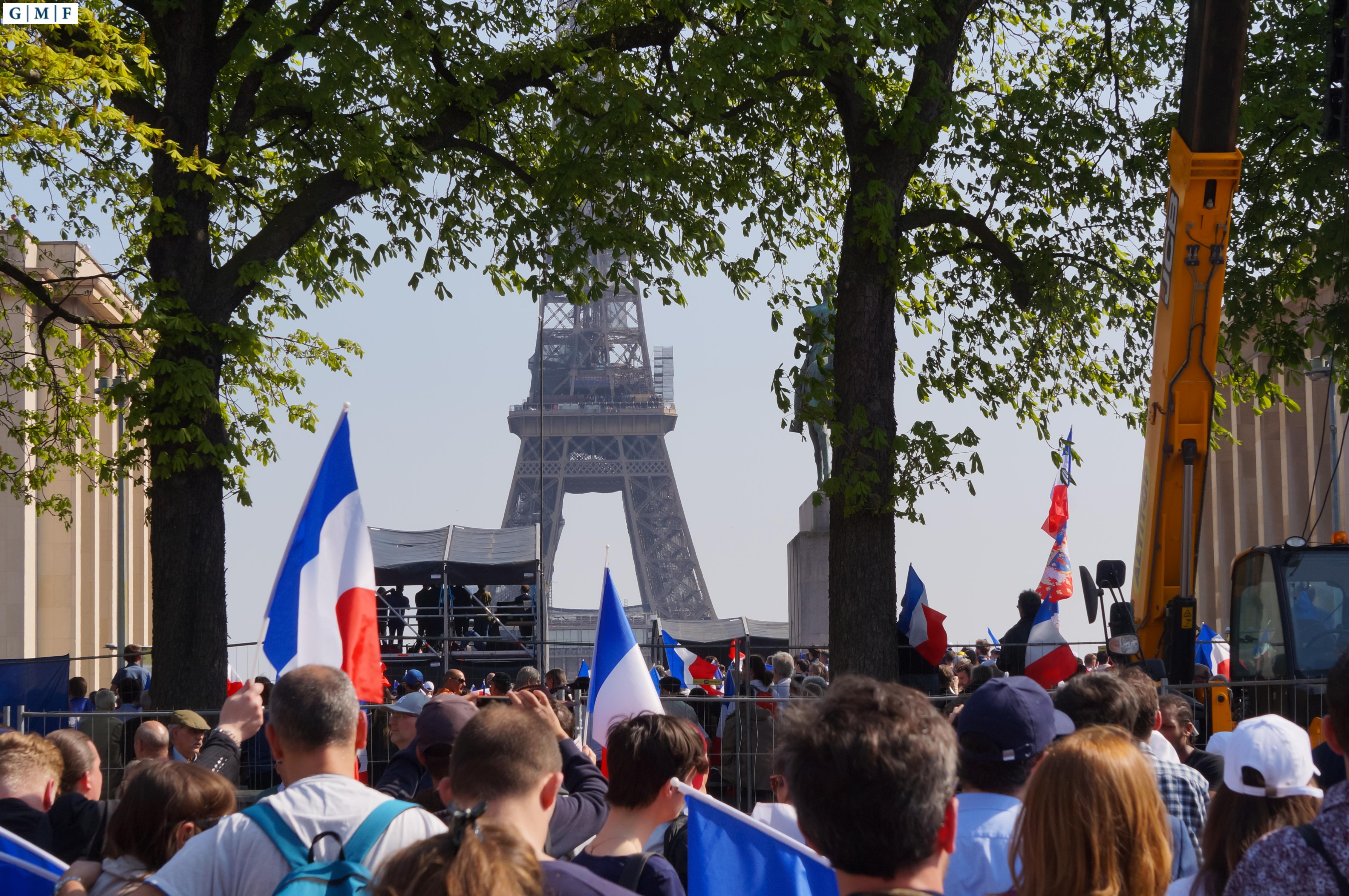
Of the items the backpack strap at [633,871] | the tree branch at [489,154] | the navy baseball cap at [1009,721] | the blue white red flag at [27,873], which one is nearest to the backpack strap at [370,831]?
the backpack strap at [633,871]

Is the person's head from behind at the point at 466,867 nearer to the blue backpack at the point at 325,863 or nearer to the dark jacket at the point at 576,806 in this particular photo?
the blue backpack at the point at 325,863

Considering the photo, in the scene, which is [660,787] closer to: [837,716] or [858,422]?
[837,716]

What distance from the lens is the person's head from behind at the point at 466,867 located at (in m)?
2.39

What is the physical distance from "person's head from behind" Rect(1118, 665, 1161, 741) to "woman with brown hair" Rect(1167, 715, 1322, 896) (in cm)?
138

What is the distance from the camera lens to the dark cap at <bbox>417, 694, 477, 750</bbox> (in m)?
4.67

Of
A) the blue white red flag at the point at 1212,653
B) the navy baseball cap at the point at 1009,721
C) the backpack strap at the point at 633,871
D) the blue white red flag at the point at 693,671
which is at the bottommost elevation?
the blue white red flag at the point at 693,671

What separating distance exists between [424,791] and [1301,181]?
9664 mm

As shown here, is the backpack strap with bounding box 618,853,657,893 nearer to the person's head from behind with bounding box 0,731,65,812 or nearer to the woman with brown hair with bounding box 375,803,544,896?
the woman with brown hair with bounding box 375,803,544,896

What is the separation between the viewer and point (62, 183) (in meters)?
14.3

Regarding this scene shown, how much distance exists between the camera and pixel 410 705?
6.30m

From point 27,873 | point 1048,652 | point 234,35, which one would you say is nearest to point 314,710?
point 27,873

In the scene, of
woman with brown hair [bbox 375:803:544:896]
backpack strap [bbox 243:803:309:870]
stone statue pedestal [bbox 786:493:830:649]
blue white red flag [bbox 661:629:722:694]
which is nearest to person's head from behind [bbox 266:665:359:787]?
backpack strap [bbox 243:803:309:870]

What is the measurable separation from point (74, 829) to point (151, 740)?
1.98m

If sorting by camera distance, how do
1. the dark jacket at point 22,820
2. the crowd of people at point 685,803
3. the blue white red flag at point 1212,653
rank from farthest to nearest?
the blue white red flag at point 1212,653 < the dark jacket at point 22,820 < the crowd of people at point 685,803
